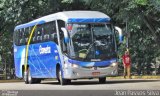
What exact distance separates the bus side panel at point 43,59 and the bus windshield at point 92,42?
144 centimetres

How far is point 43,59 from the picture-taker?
28.5 meters

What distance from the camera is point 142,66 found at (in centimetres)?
4728

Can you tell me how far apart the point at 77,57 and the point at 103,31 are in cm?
188

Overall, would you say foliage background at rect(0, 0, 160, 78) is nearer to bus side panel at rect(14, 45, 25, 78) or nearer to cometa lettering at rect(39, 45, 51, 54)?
cometa lettering at rect(39, 45, 51, 54)

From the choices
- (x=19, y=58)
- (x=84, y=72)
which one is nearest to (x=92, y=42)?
(x=84, y=72)

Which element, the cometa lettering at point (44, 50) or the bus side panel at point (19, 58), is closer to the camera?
the cometa lettering at point (44, 50)

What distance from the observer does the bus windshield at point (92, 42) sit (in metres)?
25.3

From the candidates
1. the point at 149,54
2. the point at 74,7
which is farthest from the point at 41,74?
the point at 149,54

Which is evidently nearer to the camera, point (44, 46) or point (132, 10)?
point (44, 46)

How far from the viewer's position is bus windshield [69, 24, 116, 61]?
25281 millimetres

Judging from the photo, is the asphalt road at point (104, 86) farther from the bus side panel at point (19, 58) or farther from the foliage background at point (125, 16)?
the foliage background at point (125, 16)

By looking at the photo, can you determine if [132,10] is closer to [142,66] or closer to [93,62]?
→ [93,62]

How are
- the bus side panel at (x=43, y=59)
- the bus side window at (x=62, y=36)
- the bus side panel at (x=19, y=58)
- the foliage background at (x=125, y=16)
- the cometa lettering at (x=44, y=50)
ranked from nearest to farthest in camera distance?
1. the bus side window at (x=62, y=36)
2. the bus side panel at (x=43, y=59)
3. the cometa lettering at (x=44, y=50)
4. the bus side panel at (x=19, y=58)
5. the foliage background at (x=125, y=16)

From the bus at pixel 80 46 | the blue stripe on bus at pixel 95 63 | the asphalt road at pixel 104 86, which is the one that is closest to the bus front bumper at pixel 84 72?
the bus at pixel 80 46
